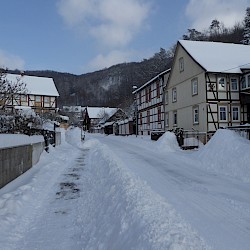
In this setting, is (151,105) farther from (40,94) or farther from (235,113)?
(40,94)

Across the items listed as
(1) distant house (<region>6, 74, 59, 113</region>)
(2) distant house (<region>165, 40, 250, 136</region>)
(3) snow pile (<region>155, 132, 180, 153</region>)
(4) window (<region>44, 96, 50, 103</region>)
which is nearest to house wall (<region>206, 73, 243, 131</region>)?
(2) distant house (<region>165, 40, 250, 136</region>)

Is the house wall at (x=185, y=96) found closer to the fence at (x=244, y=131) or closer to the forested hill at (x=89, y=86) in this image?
the fence at (x=244, y=131)

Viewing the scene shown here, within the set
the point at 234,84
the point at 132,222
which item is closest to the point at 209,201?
the point at 132,222

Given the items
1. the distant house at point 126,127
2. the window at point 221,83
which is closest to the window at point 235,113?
the window at point 221,83

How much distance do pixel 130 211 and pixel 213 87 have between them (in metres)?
21.8

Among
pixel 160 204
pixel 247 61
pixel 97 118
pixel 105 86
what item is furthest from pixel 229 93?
pixel 105 86

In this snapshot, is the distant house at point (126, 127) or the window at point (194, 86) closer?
the window at point (194, 86)

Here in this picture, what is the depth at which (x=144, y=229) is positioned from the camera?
4.38m

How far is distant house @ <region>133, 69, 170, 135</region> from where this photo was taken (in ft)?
122

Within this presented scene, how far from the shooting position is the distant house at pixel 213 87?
82.6 feet

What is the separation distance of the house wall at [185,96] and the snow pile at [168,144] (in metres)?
3.51

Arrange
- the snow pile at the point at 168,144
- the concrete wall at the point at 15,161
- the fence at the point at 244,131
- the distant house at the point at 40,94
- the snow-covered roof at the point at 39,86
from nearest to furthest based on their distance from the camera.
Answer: the concrete wall at the point at 15,161, the fence at the point at 244,131, the snow pile at the point at 168,144, the distant house at the point at 40,94, the snow-covered roof at the point at 39,86

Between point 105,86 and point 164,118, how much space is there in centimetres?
11456

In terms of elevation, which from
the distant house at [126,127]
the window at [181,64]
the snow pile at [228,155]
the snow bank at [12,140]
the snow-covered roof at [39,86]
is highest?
the snow-covered roof at [39,86]
